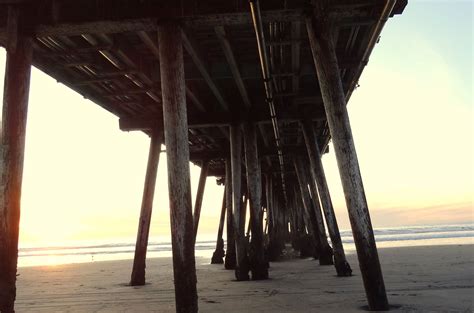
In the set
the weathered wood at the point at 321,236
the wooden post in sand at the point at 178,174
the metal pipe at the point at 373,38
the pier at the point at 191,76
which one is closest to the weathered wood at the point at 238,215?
the pier at the point at 191,76

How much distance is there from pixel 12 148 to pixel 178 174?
92.9 inches

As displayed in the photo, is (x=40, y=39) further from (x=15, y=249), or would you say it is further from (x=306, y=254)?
(x=306, y=254)

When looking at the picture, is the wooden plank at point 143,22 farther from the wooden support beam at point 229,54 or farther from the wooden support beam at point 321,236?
the wooden support beam at point 321,236

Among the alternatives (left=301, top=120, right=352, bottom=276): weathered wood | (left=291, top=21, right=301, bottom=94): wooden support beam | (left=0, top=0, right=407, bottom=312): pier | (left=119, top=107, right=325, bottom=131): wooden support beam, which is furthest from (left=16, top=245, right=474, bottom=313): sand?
(left=291, top=21, right=301, bottom=94): wooden support beam

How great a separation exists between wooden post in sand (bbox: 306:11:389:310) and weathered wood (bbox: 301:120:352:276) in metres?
4.02

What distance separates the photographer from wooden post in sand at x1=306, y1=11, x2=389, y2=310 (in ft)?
14.9

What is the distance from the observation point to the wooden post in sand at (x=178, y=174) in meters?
4.54

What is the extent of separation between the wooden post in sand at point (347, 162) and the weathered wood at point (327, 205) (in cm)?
402

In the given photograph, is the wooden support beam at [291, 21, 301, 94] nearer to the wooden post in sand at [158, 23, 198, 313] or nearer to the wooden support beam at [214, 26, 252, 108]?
the wooden support beam at [214, 26, 252, 108]

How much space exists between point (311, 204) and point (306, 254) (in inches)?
183

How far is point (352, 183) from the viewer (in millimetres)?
4656

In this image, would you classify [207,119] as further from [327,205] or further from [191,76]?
[327,205]

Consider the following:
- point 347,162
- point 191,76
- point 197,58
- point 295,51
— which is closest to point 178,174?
point 347,162

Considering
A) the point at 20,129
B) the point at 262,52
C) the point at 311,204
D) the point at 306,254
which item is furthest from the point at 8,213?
the point at 306,254
